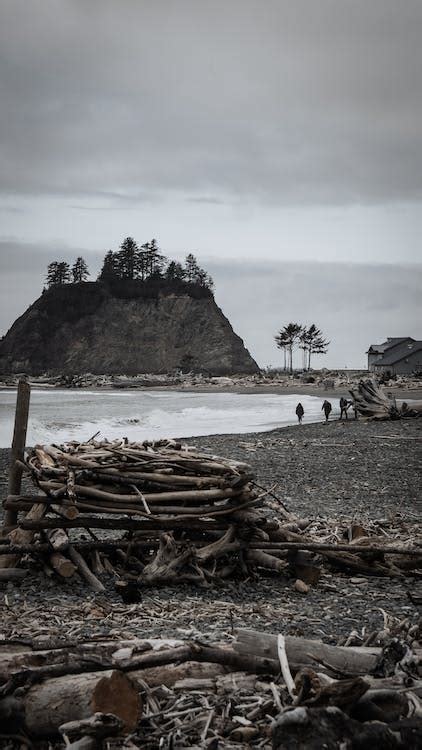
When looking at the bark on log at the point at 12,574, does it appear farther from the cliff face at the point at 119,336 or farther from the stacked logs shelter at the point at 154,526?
the cliff face at the point at 119,336

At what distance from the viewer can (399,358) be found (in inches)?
3787

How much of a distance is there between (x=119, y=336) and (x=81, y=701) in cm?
11289

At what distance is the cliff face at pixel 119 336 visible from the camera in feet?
366

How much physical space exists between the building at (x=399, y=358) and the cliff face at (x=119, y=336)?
2367cm

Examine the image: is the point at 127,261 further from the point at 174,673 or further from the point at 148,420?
the point at 174,673

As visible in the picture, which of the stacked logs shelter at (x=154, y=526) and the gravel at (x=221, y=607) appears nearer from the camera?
the gravel at (x=221, y=607)

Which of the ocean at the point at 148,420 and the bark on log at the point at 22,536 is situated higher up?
the bark on log at the point at 22,536

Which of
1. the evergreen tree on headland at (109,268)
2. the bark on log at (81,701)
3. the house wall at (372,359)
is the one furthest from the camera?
the evergreen tree on headland at (109,268)

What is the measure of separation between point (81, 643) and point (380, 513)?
770cm

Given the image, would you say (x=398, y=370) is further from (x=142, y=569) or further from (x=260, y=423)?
(x=142, y=569)

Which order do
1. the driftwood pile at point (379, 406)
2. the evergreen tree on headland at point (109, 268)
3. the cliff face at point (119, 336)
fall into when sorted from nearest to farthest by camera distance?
the driftwood pile at point (379, 406), the cliff face at point (119, 336), the evergreen tree on headland at point (109, 268)

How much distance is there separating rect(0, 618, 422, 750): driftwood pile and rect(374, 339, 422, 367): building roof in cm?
9697

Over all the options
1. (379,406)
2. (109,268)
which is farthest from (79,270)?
(379,406)

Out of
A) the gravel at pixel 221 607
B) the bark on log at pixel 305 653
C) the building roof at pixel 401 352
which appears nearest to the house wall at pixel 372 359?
the building roof at pixel 401 352
